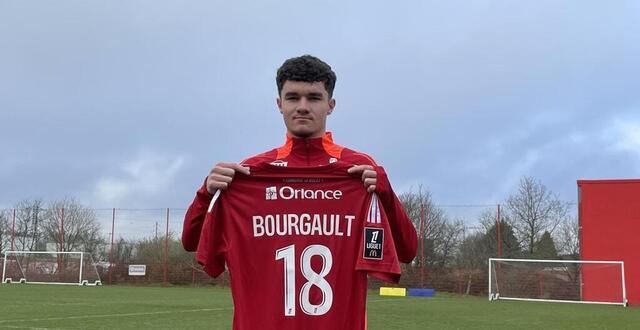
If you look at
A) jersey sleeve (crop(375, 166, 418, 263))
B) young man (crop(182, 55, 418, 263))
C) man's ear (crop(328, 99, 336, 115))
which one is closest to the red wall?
jersey sleeve (crop(375, 166, 418, 263))

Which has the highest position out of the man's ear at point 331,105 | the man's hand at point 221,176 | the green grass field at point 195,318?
the man's ear at point 331,105

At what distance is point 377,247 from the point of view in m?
2.93

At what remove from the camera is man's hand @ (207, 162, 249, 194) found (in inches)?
114

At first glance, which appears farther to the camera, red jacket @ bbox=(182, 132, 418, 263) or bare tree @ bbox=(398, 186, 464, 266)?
bare tree @ bbox=(398, 186, 464, 266)

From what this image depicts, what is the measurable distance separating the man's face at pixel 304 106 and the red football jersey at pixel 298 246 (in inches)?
9.0

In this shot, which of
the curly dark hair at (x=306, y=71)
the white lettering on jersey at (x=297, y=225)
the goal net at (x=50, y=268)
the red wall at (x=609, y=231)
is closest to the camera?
the curly dark hair at (x=306, y=71)

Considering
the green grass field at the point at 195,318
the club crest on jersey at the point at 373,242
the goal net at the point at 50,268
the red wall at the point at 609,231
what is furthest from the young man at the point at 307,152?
the goal net at the point at 50,268

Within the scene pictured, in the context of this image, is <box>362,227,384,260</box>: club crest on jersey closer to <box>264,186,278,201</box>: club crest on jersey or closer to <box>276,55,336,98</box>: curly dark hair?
<box>264,186,278,201</box>: club crest on jersey

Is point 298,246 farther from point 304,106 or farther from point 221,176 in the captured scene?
point 304,106

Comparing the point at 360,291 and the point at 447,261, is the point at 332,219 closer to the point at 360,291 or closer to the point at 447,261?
the point at 360,291

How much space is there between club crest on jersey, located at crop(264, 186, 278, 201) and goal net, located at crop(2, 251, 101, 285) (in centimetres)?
3040

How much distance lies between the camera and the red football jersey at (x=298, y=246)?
9.51ft

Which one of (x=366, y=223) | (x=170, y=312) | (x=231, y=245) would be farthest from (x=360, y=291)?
(x=170, y=312)

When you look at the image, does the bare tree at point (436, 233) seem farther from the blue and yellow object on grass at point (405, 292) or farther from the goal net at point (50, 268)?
the goal net at point (50, 268)
